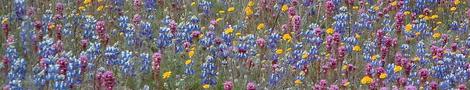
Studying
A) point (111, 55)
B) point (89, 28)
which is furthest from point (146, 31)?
point (111, 55)

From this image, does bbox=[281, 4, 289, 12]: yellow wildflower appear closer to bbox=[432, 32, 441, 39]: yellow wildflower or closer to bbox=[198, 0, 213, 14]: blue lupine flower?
→ bbox=[198, 0, 213, 14]: blue lupine flower

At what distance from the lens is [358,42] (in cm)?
547

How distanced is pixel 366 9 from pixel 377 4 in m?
0.08

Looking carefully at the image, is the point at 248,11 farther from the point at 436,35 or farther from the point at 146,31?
the point at 436,35

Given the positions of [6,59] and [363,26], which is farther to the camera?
[363,26]

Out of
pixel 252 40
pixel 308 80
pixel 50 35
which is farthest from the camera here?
pixel 50 35

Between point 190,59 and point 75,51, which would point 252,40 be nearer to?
point 190,59

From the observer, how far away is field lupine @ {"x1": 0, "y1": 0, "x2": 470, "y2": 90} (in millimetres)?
4590

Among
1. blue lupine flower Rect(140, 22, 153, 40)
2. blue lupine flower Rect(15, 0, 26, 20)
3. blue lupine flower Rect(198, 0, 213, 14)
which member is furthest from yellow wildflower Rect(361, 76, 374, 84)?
blue lupine flower Rect(15, 0, 26, 20)

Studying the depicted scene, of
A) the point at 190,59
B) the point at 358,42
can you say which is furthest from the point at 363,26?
the point at 190,59

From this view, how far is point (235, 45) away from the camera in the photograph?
525 cm

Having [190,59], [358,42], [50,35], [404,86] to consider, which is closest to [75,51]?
[50,35]

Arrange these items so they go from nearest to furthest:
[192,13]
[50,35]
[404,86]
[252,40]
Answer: [404,86] < [252,40] < [50,35] < [192,13]

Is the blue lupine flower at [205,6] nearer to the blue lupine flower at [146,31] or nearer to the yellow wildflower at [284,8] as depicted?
the yellow wildflower at [284,8]
